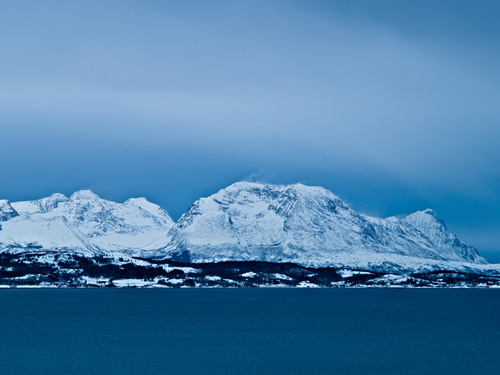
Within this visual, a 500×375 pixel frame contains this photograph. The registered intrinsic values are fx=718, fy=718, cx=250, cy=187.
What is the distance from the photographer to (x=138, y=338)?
4887 inches

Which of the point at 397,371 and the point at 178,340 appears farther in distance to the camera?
the point at 178,340

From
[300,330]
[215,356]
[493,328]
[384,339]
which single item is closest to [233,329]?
[300,330]

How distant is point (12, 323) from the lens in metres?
153

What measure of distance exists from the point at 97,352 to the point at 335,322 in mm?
71273

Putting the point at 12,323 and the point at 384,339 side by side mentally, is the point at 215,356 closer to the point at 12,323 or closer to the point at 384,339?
the point at 384,339

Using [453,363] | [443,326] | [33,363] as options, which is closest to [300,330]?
[443,326]

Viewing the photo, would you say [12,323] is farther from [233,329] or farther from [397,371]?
[397,371]

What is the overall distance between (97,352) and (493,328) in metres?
86.5

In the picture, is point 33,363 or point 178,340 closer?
point 33,363

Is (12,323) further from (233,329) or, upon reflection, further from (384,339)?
(384,339)

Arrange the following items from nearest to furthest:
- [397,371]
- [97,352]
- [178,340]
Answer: [397,371] < [97,352] < [178,340]

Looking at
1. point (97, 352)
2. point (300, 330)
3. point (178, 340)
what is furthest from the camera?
point (300, 330)

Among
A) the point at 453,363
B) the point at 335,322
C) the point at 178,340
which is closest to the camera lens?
the point at 453,363

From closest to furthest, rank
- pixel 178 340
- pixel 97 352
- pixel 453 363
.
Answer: pixel 453 363 < pixel 97 352 < pixel 178 340
